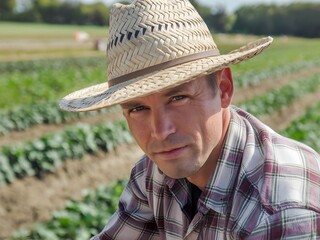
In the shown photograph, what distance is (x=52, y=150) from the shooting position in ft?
24.9

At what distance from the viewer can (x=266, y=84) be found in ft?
65.0

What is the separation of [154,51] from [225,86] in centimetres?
36

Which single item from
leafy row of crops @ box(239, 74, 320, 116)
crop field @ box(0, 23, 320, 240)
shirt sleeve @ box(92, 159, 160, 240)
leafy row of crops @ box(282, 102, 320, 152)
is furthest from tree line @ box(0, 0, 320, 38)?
shirt sleeve @ box(92, 159, 160, 240)

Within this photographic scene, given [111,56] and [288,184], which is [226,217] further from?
[111,56]

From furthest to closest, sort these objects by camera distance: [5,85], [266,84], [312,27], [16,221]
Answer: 1. [312,27]
2. [266,84]
3. [5,85]
4. [16,221]

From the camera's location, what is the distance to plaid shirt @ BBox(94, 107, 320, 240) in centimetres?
179

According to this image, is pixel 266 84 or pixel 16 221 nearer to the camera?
pixel 16 221

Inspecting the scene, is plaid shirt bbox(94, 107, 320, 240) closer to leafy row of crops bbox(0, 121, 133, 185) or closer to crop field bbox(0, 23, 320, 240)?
crop field bbox(0, 23, 320, 240)

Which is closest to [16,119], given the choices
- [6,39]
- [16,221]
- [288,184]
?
[16,221]

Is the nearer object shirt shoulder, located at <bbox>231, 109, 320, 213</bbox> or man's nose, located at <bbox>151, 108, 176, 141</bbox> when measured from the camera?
shirt shoulder, located at <bbox>231, 109, 320, 213</bbox>

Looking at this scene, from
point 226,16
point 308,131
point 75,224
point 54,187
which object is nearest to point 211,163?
point 75,224

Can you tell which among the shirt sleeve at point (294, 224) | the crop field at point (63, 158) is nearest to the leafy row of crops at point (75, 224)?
the crop field at point (63, 158)

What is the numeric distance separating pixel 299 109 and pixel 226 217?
13.2 metres

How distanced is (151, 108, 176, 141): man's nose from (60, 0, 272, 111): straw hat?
0.38 ft
